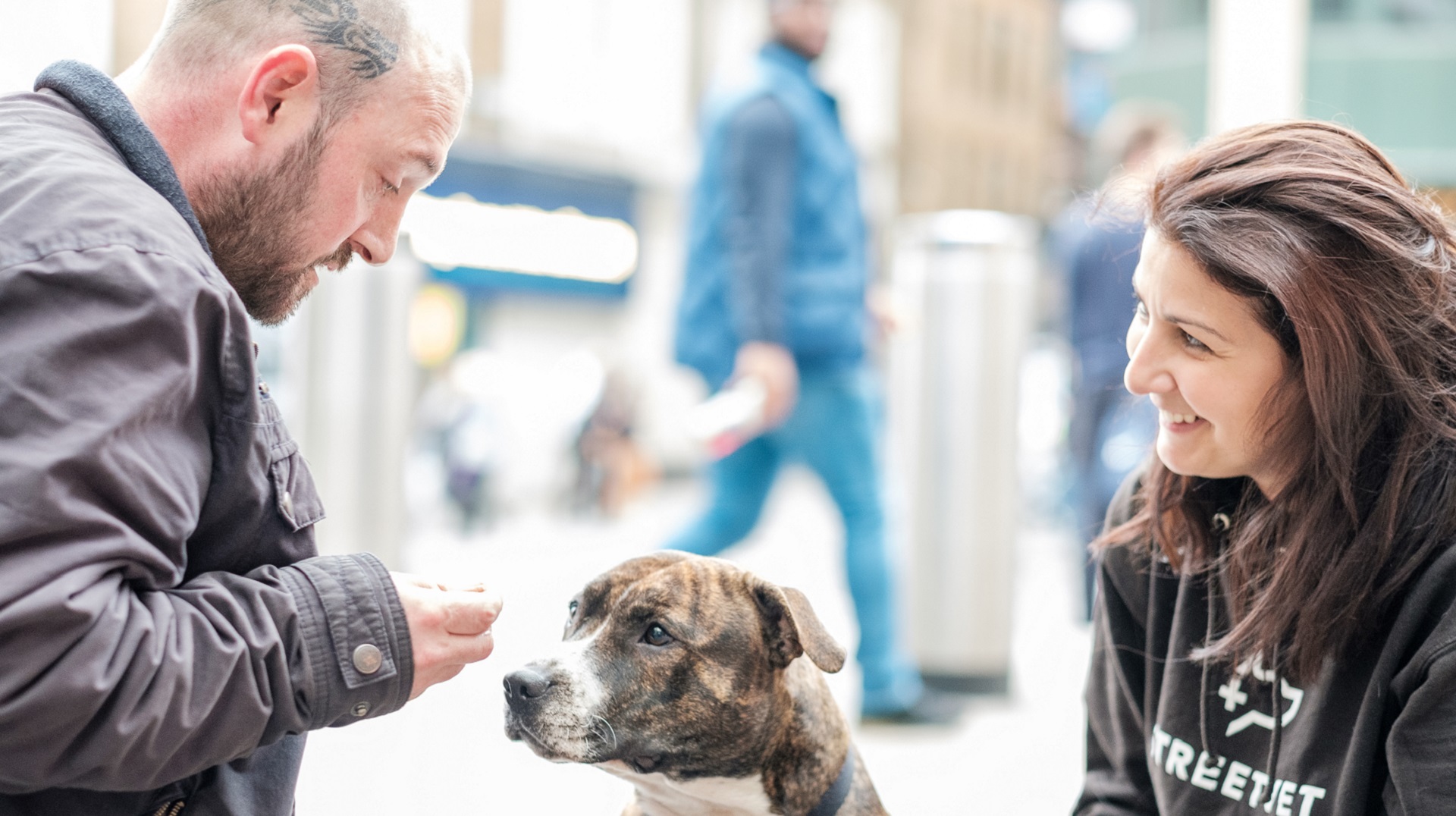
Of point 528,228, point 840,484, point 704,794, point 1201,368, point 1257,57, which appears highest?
point 1257,57

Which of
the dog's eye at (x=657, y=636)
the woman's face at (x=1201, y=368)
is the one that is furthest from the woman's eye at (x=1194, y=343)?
the dog's eye at (x=657, y=636)

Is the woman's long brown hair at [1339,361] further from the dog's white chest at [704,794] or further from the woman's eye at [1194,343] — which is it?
the dog's white chest at [704,794]

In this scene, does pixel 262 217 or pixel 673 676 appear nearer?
pixel 262 217

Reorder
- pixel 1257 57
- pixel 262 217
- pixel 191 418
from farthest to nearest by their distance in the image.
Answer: pixel 1257 57
pixel 262 217
pixel 191 418

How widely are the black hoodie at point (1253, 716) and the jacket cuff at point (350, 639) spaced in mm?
1185

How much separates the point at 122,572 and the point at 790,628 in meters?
1.06

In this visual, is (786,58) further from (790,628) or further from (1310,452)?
(1310,452)

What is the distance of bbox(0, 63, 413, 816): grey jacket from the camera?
1191 mm

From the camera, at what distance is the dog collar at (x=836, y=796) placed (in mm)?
2027

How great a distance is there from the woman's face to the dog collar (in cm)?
71

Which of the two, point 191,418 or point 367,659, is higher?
point 191,418

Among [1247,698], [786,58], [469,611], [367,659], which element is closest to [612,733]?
[469,611]

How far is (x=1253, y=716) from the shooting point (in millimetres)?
Result: 1885

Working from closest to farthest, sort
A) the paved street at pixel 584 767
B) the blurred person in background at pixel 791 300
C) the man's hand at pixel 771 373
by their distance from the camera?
the paved street at pixel 584 767
the man's hand at pixel 771 373
the blurred person in background at pixel 791 300
